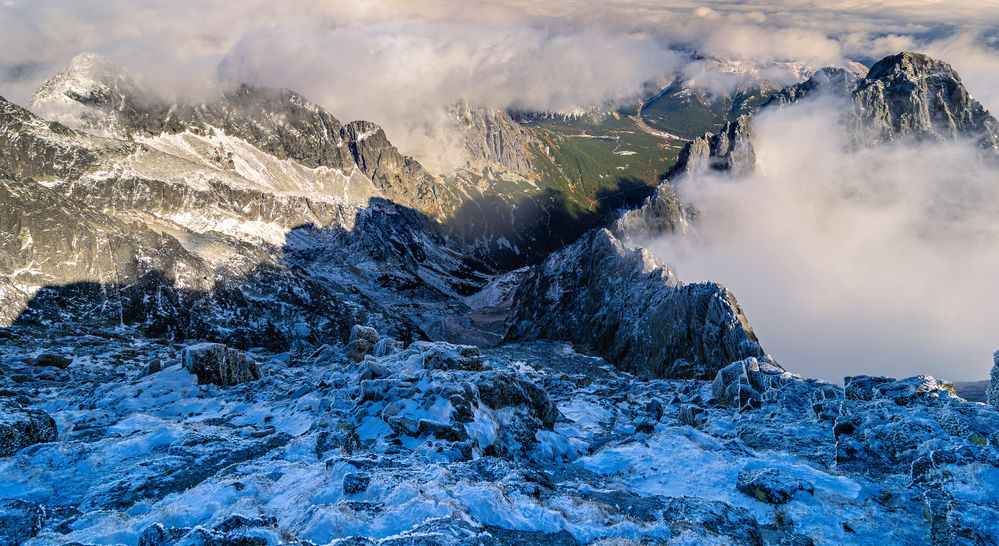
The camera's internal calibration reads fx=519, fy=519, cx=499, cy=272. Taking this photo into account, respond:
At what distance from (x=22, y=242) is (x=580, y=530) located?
10476 centimetres

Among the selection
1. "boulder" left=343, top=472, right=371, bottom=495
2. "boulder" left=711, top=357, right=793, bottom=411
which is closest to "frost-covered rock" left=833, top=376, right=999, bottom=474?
"boulder" left=711, top=357, right=793, bottom=411

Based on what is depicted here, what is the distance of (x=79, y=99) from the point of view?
190 meters

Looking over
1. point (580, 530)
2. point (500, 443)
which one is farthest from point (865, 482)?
point (500, 443)

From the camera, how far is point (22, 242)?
82.3m

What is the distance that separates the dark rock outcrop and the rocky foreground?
32938 millimetres

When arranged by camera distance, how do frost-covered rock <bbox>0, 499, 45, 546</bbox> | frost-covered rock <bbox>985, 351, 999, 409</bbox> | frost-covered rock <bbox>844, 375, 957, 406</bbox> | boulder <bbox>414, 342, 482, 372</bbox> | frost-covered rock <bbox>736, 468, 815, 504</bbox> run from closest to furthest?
frost-covered rock <bbox>0, 499, 45, 546</bbox>, frost-covered rock <bbox>736, 468, 815, 504</bbox>, frost-covered rock <bbox>985, 351, 999, 409</bbox>, frost-covered rock <bbox>844, 375, 957, 406</bbox>, boulder <bbox>414, 342, 482, 372</bbox>

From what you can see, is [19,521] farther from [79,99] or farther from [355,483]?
[79,99]

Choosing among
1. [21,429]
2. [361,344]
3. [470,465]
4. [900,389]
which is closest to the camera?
[470,465]

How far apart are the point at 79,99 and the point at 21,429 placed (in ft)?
752

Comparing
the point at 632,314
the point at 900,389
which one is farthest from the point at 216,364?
the point at 632,314

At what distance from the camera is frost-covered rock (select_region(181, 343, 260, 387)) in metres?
40.5

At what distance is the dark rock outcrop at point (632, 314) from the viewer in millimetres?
72188

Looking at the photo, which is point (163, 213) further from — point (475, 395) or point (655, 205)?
point (475, 395)

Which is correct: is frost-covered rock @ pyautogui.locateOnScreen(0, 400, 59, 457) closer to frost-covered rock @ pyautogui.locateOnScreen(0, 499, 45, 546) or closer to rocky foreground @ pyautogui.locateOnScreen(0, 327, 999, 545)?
rocky foreground @ pyautogui.locateOnScreen(0, 327, 999, 545)
